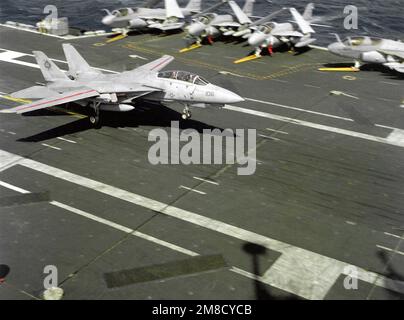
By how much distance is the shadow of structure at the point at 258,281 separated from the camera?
16.5 metres

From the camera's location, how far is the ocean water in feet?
241

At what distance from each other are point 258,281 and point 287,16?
71469 mm

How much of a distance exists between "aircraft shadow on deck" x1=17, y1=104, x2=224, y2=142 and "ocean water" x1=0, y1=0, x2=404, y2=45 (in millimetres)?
41659

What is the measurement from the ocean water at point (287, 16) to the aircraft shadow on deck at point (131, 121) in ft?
137

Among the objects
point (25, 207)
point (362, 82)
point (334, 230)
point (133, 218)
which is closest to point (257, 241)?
point (334, 230)

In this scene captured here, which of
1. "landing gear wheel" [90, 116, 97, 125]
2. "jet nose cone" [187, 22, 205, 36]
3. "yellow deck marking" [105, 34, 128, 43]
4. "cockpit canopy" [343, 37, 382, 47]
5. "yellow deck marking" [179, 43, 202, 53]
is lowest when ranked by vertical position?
"landing gear wheel" [90, 116, 97, 125]

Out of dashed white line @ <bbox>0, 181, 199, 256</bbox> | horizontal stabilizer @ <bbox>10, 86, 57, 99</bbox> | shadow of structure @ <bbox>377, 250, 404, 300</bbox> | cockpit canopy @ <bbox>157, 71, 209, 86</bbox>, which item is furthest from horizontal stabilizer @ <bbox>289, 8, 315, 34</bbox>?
dashed white line @ <bbox>0, 181, 199, 256</bbox>

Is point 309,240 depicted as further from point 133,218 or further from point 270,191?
point 133,218

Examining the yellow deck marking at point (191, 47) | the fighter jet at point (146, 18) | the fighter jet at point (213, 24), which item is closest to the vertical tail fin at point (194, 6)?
the fighter jet at point (146, 18)

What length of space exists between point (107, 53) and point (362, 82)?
25.6m

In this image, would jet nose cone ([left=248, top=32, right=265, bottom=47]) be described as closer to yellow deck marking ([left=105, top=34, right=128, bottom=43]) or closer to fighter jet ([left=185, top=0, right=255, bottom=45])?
fighter jet ([left=185, top=0, right=255, bottom=45])

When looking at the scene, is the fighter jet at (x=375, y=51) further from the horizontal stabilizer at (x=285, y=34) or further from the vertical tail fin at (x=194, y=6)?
the vertical tail fin at (x=194, y=6)
